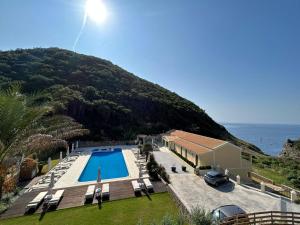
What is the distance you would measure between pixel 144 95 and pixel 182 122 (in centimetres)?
1472

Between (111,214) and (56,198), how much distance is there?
16.9 ft

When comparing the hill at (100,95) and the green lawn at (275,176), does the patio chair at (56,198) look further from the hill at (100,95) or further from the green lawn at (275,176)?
the hill at (100,95)

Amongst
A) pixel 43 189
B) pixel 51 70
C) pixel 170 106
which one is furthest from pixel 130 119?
pixel 43 189

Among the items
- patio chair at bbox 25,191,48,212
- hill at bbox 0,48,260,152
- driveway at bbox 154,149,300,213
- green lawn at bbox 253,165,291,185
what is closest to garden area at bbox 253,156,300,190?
green lawn at bbox 253,165,291,185

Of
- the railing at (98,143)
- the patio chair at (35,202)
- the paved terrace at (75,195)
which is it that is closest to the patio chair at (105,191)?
the paved terrace at (75,195)

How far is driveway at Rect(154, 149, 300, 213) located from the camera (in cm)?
1486

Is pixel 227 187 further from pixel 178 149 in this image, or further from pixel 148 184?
pixel 178 149

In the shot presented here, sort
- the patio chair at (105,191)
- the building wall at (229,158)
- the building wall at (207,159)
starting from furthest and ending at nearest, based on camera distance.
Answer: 1. the building wall at (229,158)
2. the building wall at (207,159)
3. the patio chair at (105,191)

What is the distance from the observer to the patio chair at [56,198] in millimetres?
15536

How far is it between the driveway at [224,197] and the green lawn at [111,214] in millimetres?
2019

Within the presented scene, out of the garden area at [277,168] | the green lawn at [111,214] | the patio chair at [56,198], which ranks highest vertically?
the patio chair at [56,198]

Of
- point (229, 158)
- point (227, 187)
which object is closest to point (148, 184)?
point (227, 187)

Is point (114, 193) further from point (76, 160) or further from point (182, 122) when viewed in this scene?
point (182, 122)

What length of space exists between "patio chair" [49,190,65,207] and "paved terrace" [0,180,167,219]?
0.97 feet
